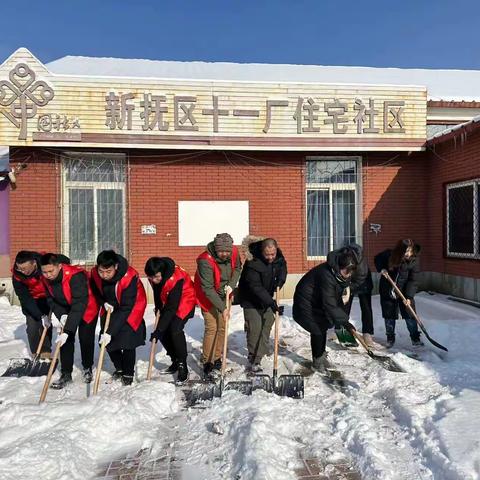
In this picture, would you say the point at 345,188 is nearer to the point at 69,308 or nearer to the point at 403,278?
the point at 403,278

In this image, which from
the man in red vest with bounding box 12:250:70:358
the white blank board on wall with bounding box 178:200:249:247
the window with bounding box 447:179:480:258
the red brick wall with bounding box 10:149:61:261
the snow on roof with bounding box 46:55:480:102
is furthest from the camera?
the snow on roof with bounding box 46:55:480:102

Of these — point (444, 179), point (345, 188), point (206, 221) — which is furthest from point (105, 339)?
point (444, 179)

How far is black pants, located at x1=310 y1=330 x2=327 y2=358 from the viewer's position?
473 centimetres

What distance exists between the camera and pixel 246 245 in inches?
201

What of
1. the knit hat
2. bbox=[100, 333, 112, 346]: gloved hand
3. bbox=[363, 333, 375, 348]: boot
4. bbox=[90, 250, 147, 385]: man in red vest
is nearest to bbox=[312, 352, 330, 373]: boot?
bbox=[363, 333, 375, 348]: boot

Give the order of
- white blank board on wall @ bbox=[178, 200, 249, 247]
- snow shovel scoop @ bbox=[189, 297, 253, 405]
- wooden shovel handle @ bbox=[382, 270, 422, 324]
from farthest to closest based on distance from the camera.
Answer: white blank board on wall @ bbox=[178, 200, 249, 247] < wooden shovel handle @ bbox=[382, 270, 422, 324] < snow shovel scoop @ bbox=[189, 297, 253, 405]

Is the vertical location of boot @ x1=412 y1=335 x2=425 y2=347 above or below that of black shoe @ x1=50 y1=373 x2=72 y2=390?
above

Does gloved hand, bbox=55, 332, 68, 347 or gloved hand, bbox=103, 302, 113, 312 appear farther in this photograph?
gloved hand, bbox=103, 302, 113, 312

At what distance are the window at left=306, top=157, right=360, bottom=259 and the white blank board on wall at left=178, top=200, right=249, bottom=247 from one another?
4.84ft

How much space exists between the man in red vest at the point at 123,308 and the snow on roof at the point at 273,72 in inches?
325

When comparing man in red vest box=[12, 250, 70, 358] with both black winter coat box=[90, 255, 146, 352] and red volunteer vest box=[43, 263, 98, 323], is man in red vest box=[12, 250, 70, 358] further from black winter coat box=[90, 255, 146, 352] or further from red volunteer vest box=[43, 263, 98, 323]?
black winter coat box=[90, 255, 146, 352]

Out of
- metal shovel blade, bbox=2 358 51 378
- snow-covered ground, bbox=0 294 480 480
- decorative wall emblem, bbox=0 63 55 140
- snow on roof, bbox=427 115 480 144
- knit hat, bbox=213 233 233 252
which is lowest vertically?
snow-covered ground, bbox=0 294 480 480

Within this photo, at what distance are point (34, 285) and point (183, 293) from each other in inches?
66.8

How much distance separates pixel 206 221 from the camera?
27.4 ft
